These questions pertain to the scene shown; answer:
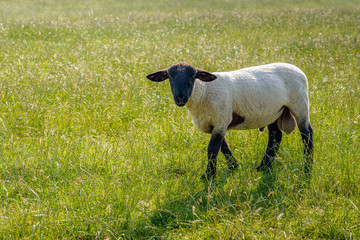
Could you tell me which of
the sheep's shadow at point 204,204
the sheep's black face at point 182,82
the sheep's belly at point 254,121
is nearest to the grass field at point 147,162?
the sheep's shadow at point 204,204

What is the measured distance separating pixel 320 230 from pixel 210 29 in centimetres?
1325

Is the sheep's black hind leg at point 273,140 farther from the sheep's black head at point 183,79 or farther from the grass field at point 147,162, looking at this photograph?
the sheep's black head at point 183,79

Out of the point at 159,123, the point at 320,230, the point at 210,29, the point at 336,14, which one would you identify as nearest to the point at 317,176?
the point at 320,230

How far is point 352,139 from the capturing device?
521 centimetres

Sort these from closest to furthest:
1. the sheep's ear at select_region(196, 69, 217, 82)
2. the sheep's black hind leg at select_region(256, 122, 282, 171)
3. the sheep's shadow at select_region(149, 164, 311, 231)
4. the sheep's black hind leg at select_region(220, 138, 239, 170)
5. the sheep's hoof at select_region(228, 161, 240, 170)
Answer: the sheep's shadow at select_region(149, 164, 311, 231) < the sheep's ear at select_region(196, 69, 217, 82) < the sheep's hoof at select_region(228, 161, 240, 170) < the sheep's black hind leg at select_region(220, 138, 239, 170) < the sheep's black hind leg at select_region(256, 122, 282, 171)

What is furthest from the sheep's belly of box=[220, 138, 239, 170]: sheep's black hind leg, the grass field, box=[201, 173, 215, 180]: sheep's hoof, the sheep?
box=[201, 173, 215, 180]: sheep's hoof

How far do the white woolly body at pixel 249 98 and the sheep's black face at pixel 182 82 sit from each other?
0.26m

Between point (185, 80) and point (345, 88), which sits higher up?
point (185, 80)

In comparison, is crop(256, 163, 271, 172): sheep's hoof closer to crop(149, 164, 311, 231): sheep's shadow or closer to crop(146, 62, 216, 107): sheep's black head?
crop(149, 164, 311, 231): sheep's shadow

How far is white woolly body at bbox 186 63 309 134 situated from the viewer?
4.90 m

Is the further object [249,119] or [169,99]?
[169,99]

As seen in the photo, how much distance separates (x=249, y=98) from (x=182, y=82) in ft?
3.31

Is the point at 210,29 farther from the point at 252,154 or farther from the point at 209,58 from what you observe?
the point at 252,154

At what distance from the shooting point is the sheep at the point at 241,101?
186 inches
